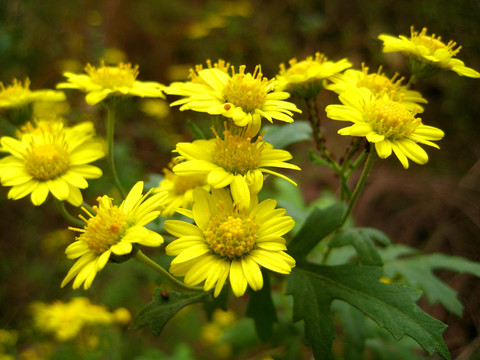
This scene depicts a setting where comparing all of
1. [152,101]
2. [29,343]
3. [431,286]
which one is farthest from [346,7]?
[29,343]

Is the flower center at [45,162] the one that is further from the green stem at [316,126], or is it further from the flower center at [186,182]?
the green stem at [316,126]

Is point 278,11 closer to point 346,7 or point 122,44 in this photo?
point 346,7

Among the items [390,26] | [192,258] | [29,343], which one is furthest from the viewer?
[390,26]

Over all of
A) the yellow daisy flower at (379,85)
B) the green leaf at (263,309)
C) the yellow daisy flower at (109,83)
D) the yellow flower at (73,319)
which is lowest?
the yellow flower at (73,319)

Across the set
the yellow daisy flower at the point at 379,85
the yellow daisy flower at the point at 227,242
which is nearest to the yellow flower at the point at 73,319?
the yellow daisy flower at the point at 227,242

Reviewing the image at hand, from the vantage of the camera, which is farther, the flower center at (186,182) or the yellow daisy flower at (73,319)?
the yellow daisy flower at (73,319)

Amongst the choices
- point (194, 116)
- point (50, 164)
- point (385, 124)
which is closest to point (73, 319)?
point (50, 164)

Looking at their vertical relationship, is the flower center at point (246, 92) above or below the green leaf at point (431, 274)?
above
